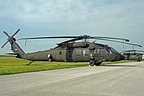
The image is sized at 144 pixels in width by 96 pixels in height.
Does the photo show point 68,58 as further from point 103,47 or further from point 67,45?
point 103,47

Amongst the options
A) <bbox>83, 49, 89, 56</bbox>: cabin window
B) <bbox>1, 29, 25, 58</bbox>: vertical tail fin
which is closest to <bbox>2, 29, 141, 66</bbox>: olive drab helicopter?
<bbox>83, 49, 89, 56</bbox>: cabin window

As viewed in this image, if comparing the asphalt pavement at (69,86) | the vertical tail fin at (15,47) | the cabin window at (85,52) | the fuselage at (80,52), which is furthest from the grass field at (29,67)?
the asphalt pavement at (69,86)

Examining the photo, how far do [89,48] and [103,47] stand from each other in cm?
188

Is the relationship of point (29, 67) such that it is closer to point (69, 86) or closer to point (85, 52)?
point (85, 52)

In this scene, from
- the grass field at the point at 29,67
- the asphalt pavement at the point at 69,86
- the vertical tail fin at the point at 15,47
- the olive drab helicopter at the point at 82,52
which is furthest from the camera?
the vertical tail fin at the point at 15,47

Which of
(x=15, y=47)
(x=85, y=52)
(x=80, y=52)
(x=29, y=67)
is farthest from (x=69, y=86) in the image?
(x=15, y=47)

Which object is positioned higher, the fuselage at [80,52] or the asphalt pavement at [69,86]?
the fuselage at [80,52]

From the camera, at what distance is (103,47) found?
3309 centimetres

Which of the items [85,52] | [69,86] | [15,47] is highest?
[15,47]

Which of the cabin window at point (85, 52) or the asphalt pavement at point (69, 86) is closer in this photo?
the asphalt pavement at point (69, 86)

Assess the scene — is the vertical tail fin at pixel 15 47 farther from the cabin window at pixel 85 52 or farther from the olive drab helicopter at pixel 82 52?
the cabin window at pixel 85 52

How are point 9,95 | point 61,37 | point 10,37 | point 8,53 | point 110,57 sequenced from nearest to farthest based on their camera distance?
point 9,95 < point 61,37 < point 110,57 < point 8,53 < point 10,37

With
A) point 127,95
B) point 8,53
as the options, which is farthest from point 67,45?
point 127,95

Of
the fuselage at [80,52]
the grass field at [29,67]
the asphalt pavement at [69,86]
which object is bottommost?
the asphalt pavement at [69,86]
